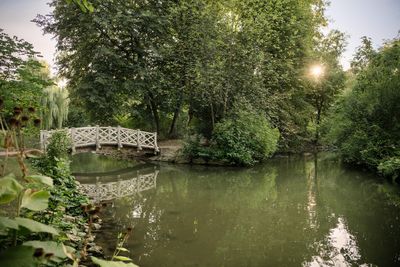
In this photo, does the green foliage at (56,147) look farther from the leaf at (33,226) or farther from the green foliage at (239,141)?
the green foliage at (239,141)

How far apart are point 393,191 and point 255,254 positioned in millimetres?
7006

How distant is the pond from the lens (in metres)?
5.69

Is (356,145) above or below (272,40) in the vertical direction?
below

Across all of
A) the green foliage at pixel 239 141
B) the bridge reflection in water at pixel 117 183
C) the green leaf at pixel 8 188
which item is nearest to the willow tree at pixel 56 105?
the bridge reflection in water at pixel 117 183

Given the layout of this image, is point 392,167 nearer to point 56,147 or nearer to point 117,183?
point 117,183

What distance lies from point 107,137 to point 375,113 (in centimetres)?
1193

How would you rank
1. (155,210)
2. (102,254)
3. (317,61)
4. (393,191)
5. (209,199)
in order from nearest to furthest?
(102,254)
(155,210)
(209,199)
(393,191)
(317,61)

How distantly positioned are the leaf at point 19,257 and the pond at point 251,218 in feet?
7.51

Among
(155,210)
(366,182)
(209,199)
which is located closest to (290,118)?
(366,182)

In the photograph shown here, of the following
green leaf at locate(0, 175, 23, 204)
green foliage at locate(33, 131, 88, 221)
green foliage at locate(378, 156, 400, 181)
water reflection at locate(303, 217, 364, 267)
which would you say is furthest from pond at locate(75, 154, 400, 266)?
Answer: green leaf at locate(0, 175, 23, 204)

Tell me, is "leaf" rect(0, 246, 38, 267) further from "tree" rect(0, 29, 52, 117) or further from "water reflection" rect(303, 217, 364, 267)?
"tree" rect(0, 29, 52, 117)

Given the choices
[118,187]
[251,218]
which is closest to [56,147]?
[118,187]

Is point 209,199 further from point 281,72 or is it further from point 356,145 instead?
point 281,72

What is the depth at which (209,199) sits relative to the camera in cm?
980
